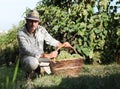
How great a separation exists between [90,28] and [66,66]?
2.61 metres

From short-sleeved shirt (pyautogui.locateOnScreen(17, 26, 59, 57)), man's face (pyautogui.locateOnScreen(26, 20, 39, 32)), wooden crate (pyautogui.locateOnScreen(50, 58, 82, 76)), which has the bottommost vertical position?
wooden crate (pyautogui.locateOnScreen(50, 58, 82, 76))

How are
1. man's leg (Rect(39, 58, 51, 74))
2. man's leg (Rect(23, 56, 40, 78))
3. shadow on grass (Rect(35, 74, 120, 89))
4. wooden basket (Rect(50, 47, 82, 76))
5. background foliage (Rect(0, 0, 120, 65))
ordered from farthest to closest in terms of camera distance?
background foliage (Rect(0, 0, 120, 65))
wooden basket (Rect(50, 47, 82, 76))
man's leg (Rect(39, 58, 51, 74))
man's leg (Rect(23, 56, 40, 78))
shadow on grass (Rect(35, 74, 120, 89))

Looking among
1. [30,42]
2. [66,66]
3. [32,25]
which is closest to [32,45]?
[30,42]

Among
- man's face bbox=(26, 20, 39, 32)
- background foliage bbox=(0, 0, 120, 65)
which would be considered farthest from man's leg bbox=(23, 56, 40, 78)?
background foliage bbox=(0, 0, 120, 65)

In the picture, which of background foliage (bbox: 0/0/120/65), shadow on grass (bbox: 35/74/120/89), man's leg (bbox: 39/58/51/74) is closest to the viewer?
shadow on grass (bbox: 35/74/120/89)

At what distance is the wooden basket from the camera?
8.59 metres

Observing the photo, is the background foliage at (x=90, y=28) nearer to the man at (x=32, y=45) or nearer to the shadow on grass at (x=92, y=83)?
the man at (x=32, y=45)

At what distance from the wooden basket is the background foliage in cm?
215

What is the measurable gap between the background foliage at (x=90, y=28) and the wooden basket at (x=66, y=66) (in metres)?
2.15

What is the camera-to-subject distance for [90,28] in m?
11.1

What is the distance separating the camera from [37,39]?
333 inches

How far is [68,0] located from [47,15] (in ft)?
2.28

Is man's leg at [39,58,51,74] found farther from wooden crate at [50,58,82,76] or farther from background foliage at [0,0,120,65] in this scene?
background foliage at [0,0,120,65]

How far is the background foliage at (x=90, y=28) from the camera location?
11039 mm
